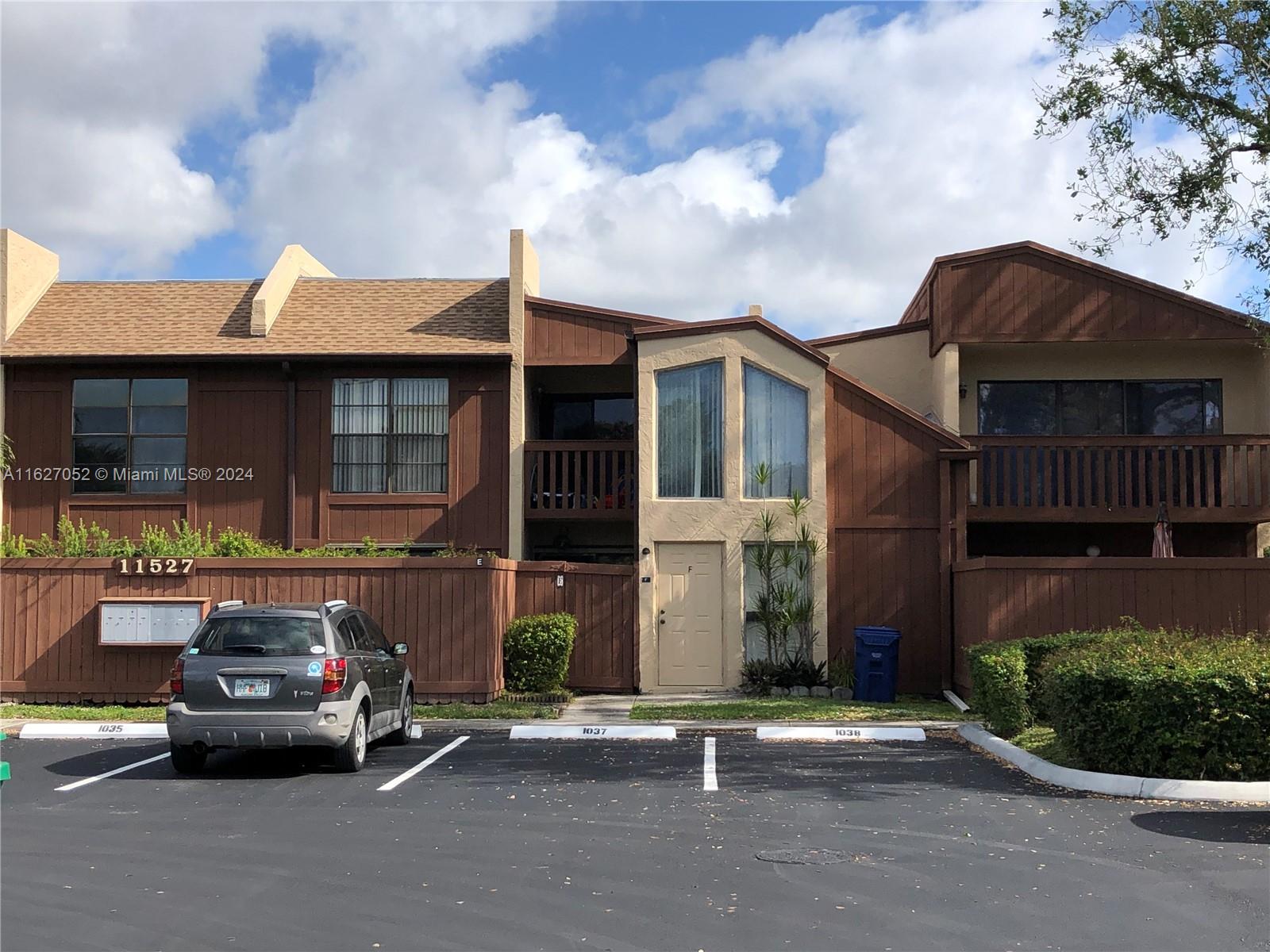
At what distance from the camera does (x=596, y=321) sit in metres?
21.8

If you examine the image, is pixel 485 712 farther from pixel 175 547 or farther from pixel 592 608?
pixel 175 547

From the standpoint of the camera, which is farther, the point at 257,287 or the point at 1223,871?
the point at 257,287

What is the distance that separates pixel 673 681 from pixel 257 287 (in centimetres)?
1049

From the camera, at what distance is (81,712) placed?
17.0 meters

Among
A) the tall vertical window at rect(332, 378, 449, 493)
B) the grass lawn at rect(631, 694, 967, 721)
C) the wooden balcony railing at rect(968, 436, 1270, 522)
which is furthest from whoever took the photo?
the tall vertical window at rect(332, 378, 449, 493)

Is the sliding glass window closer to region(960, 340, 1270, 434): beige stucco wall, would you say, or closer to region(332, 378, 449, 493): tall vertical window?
region(960, 340, 1270, 434): beige stucco wall

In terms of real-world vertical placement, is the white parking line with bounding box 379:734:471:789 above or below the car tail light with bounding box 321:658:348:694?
below

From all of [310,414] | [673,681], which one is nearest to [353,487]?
[310,414]

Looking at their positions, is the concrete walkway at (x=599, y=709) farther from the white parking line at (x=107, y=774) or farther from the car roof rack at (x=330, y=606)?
the white parking line at (x=107, y=774)

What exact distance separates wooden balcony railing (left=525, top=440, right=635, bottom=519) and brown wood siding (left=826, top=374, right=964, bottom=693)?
3454 millimetres

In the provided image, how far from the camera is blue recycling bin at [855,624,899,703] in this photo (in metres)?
18.3

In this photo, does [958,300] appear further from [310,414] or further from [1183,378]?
[310,414]

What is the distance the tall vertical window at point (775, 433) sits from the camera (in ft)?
65.3

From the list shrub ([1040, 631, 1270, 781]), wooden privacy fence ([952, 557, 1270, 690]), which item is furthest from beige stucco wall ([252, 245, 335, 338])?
shrub ([1040, 631, 1270, 781])
